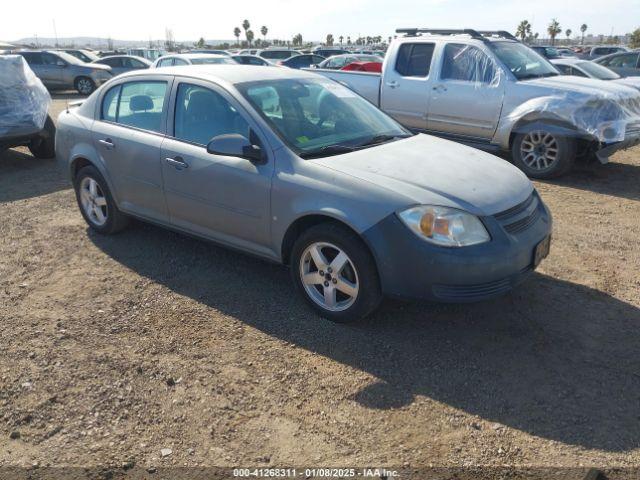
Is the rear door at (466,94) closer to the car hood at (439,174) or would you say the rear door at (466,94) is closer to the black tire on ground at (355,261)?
the car hood at (439,174)

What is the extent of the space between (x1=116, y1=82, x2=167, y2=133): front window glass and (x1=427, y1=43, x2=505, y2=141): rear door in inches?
189

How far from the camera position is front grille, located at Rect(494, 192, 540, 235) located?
3.42 metres

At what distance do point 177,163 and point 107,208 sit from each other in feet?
4.38

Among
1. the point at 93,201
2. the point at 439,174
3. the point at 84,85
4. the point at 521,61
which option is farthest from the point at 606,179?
the point at 84,85

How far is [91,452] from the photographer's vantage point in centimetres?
264

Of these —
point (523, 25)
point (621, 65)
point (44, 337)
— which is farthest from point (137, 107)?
point (523, 25)

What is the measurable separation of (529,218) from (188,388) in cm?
240

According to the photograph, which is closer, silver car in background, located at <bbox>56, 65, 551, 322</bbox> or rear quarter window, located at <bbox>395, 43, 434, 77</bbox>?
silver car in background, located at <bbox>56, 65, 551, 322</bbox>

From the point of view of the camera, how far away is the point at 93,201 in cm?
536

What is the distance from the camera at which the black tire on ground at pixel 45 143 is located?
350 inches

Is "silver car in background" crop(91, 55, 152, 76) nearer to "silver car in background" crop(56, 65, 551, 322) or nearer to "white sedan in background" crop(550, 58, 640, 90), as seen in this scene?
"white sedan in background" crop(550, 58, 640, 90)

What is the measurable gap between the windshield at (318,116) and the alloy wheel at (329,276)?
686 mm

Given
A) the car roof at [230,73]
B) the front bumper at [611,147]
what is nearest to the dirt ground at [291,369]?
the car roof at [230,73]

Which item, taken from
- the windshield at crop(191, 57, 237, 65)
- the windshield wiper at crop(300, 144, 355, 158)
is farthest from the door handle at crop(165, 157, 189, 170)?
the windshield at crop(191, 57, 237, 65)
